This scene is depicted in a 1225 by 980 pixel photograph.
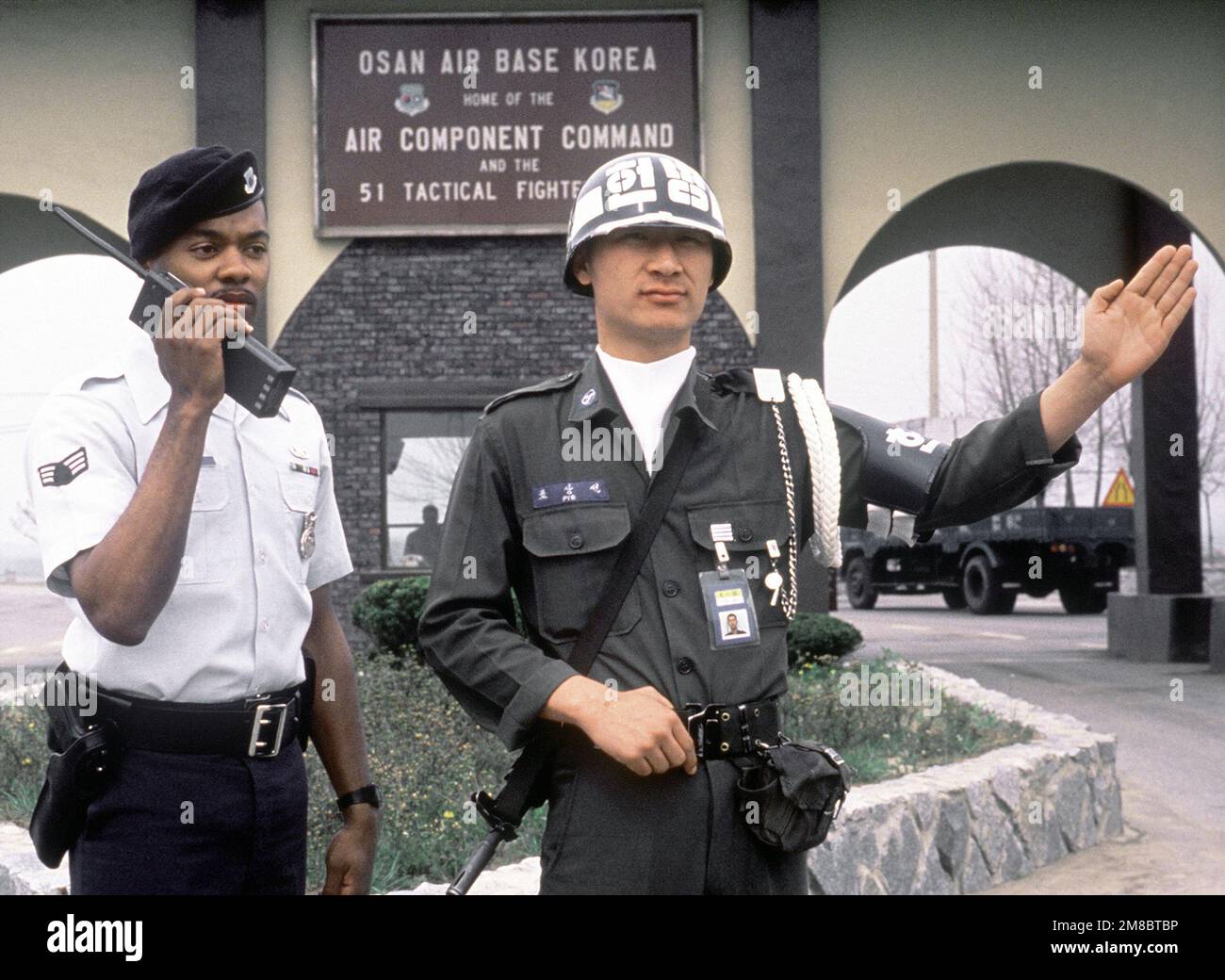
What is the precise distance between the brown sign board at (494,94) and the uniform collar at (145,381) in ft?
31.8

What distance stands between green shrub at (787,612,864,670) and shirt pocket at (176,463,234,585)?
794 cm

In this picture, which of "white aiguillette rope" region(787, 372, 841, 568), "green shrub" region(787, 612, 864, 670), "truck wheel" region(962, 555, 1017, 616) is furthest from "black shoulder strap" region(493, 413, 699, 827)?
"truck wheel" region(962, 555, 1017, 616)

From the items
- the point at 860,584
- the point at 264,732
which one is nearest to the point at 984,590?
the point at 860,584

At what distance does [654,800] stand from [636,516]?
1.59 feet

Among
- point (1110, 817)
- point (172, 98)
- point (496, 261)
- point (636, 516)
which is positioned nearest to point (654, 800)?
point (636, 516)

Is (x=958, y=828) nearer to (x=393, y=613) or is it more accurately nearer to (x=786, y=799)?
A: (x=786, y=799)

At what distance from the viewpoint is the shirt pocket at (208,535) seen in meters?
2.43

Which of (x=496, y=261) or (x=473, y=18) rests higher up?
(x=473, y=18)

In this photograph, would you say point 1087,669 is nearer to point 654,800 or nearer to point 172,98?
point 172,98

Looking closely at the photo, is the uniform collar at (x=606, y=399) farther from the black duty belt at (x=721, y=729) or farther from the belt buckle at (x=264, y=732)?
the belt buckle at (x=264, y=732)

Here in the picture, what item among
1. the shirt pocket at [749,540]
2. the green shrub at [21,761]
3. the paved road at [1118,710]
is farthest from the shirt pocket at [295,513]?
the paved road at [1118,710]

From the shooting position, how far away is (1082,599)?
22.2 meters

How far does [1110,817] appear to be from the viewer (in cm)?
684
